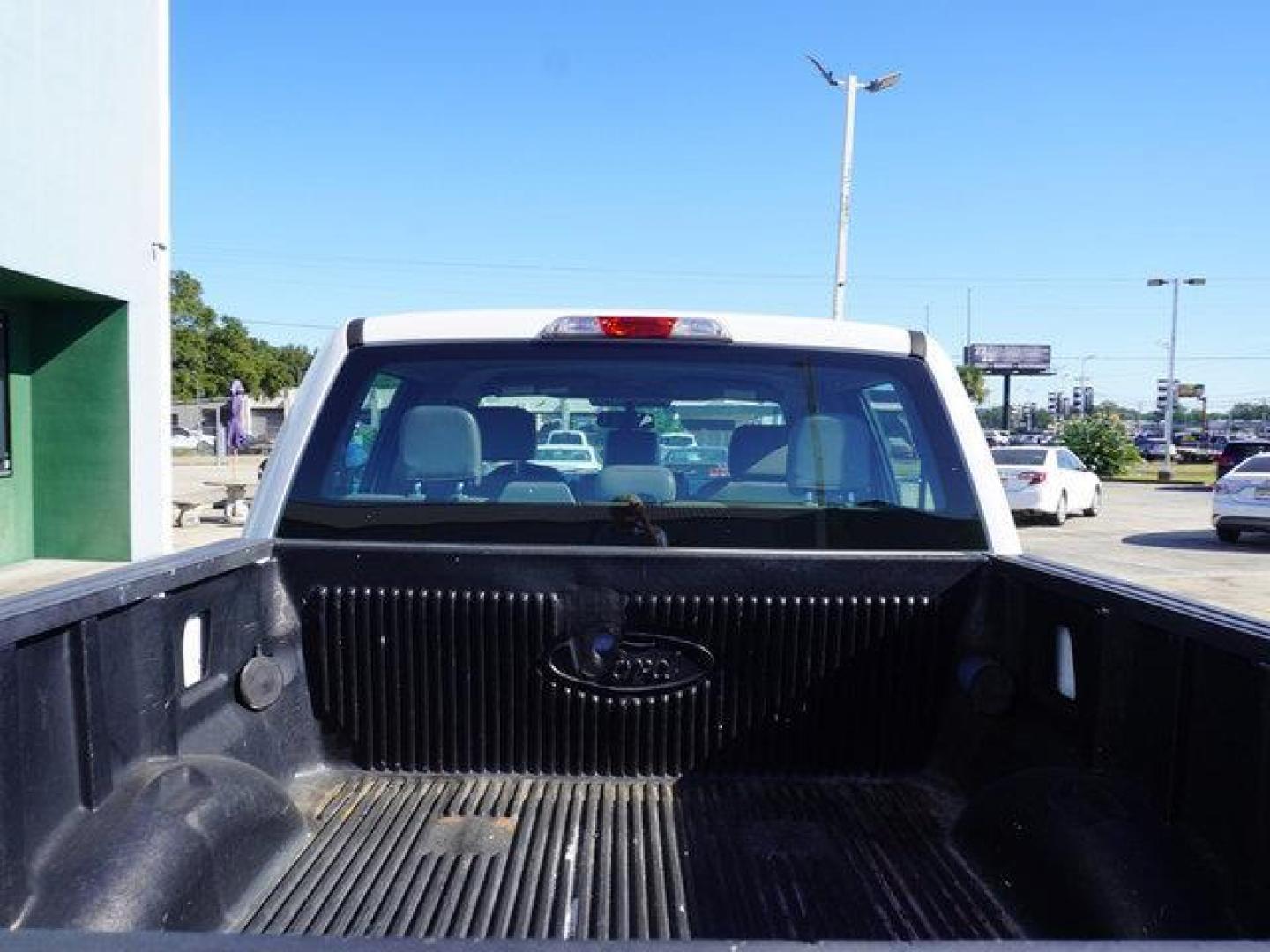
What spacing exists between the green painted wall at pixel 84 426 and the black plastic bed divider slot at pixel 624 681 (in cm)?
1102

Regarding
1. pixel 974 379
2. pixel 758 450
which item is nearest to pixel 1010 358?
pixel 974 379

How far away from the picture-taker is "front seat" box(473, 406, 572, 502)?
11.2 ft

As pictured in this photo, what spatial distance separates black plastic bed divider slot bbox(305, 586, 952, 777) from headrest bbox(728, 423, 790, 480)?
63 cm

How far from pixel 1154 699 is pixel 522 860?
4.43ft

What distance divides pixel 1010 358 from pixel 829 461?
108 metres

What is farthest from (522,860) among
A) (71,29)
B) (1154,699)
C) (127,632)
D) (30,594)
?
(71,29)

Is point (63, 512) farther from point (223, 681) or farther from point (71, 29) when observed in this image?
point (223, 681)

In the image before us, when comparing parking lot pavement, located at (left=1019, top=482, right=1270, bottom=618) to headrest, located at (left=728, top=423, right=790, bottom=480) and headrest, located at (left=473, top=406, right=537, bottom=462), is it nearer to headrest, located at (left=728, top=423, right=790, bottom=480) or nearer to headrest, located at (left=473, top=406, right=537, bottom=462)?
headrest, located at (left=728, top=423, right=790, bottom=480)

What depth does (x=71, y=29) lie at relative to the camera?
1155cm

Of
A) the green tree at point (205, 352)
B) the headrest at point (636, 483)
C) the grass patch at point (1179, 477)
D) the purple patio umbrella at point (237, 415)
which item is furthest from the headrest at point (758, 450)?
the green tree at point (205, 352)

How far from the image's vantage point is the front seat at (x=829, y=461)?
10.6 ft

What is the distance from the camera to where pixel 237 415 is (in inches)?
912

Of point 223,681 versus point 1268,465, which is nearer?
point 223,681

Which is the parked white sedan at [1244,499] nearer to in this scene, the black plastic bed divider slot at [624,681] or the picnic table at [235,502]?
the picnic table at [235,502]
